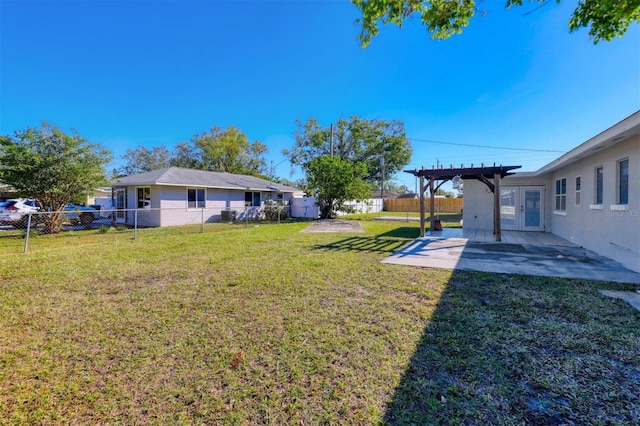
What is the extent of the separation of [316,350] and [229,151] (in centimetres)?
3582

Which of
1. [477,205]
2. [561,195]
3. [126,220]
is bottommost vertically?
[126,220]

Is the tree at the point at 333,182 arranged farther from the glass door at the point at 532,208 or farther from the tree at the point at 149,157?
the tree at the point at 149,157

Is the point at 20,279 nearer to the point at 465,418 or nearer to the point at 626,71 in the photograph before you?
the point at 465,418

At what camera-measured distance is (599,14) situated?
3957mm

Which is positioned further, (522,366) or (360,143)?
(360,143)

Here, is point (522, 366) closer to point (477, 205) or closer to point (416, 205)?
point (477, 205)

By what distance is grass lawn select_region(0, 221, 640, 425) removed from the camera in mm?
1969

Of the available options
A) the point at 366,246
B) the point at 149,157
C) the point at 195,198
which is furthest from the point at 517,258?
the point at 149,157

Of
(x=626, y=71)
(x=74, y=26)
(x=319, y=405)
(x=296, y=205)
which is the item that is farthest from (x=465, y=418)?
(x=296, y=205)

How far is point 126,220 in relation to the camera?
1593 centimetres

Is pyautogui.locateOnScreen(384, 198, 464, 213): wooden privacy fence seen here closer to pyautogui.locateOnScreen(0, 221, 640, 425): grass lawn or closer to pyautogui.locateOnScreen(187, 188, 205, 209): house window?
pyautogui.locateOnScreen(187, 188, 205, 209): house window

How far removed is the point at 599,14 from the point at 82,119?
3171cm

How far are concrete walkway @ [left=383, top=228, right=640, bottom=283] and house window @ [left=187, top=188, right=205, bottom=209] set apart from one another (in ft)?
44.1

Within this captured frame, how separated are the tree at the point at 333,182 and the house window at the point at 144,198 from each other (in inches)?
386
